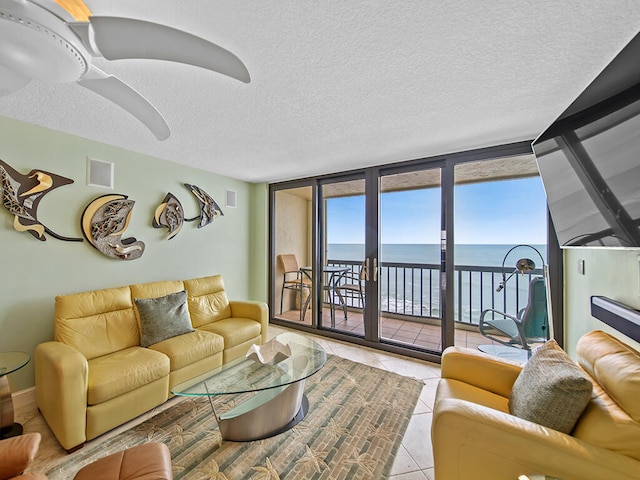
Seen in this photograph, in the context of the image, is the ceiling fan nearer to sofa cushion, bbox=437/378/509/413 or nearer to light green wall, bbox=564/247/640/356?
sofa cushion, bbox=437/378/509/413

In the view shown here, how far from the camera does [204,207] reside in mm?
3553

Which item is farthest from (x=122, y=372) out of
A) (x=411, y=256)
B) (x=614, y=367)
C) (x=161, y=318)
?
(x=411, y=256)

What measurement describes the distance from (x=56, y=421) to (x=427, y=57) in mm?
3217

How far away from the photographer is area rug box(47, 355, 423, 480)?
1.52m

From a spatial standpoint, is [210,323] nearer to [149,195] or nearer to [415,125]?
[149,195]

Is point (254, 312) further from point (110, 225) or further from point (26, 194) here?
point (26, 194)

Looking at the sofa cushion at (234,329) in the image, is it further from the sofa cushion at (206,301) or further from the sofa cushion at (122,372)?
the sofa cushion at (122,372)

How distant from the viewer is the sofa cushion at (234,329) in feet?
8.96

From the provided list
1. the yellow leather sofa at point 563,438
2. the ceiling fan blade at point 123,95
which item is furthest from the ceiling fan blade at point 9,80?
the yellow leather sofa at point 563,438

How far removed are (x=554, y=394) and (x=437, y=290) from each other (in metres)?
3.39

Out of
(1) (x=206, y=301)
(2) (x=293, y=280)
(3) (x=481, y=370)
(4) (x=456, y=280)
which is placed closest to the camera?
(3) (x=481, y=370)

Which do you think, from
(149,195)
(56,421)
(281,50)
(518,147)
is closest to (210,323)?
(56,421)

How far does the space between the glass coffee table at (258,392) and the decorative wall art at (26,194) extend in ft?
6.22

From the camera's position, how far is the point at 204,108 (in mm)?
1926
